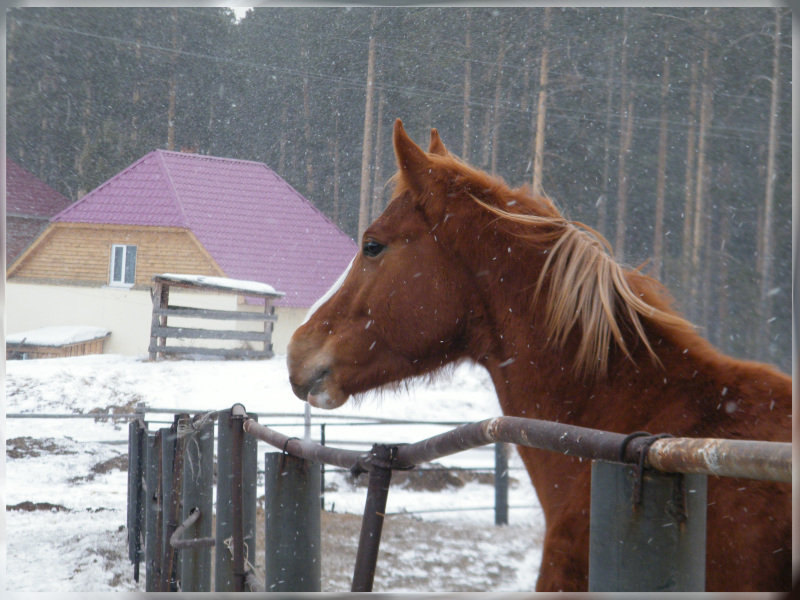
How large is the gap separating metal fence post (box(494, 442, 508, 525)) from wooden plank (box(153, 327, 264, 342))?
3691 millimetres

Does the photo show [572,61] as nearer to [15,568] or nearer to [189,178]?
[189,178]

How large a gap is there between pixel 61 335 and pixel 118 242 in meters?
0.38

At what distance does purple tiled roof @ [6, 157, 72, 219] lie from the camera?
5.31 feet

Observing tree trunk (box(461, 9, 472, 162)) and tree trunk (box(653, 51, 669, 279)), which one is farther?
tree trunk (box(653, 51, 669, 279))

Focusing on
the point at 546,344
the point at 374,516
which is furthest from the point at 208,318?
the point at 374,516

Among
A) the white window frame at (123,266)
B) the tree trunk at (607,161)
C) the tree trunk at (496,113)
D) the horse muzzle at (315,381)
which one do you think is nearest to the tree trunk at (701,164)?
the tree trunk at (607,161)

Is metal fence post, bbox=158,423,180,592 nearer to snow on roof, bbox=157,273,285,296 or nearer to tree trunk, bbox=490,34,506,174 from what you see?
snow on roof, bbox=157,273,285,296

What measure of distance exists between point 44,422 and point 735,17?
2637 millimetres

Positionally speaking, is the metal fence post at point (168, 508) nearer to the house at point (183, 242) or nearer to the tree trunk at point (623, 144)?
the house at point (183, 242)

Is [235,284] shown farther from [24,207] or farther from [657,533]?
[657,533]

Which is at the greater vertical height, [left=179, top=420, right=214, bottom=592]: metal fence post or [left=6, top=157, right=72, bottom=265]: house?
[left=6, top=157, right=72, bottom=265]: house

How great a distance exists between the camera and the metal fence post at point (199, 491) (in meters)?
2.23

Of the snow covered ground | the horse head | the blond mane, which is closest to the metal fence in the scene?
the snow covered ground

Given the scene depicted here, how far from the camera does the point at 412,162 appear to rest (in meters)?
1.81
